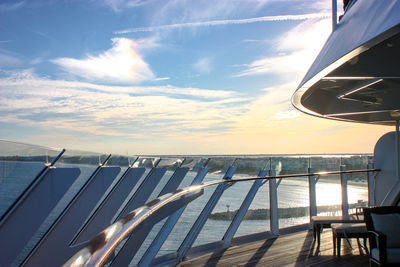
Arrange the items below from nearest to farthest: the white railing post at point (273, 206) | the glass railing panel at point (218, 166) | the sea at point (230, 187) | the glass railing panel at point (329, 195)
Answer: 1. the sea at point (230, 187)
2. the glass railing panel at point (218, 166)
3. the white railing post at point (273, 206)
4. the glass railing panel at point (329, 195)

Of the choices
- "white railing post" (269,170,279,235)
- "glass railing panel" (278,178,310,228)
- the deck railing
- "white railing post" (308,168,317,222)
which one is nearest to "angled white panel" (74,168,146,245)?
the deck railing

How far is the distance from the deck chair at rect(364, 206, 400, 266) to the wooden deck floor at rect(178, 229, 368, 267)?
1.57 feet

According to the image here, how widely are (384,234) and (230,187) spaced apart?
238cm

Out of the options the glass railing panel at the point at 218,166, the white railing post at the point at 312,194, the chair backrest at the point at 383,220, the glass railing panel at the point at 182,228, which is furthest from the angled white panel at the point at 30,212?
the white railing post at the point at 312,194

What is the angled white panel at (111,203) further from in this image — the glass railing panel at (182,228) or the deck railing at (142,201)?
the glass railing panel at (182,228)

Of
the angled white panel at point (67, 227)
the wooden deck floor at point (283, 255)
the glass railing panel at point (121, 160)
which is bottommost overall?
the angled white panel at point (67, 227)

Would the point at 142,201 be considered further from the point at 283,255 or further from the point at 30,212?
the point at 30,212

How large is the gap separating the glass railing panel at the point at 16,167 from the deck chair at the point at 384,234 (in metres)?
4.26

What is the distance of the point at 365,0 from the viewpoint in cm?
397

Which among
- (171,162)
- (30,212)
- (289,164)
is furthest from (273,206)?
(30,212)

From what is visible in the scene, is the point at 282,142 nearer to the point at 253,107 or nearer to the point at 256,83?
the point at 253,107

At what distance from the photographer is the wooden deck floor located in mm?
5145

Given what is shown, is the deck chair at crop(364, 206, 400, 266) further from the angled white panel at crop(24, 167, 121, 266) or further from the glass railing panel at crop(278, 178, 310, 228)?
the angled white panel at crop(24, 167, 121, 266)

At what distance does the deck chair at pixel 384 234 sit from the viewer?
187 inches
